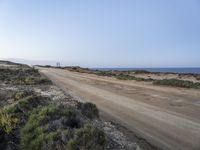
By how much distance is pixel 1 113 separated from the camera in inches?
408

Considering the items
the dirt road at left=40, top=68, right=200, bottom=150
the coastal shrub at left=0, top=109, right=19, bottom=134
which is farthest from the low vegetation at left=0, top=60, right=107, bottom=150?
the dirt road at left=40, top=68, right=200, bottom=150

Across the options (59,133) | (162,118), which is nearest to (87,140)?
(59,133)

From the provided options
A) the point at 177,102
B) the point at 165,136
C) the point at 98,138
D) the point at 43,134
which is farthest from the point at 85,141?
the point at 177,102

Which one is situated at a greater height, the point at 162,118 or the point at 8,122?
the point at 8,122

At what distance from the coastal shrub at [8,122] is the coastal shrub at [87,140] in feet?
8.11

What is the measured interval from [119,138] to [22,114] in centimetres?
358

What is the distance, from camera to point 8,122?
9.34 meters

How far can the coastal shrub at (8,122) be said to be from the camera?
8955 mm

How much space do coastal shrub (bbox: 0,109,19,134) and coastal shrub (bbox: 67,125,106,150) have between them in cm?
247

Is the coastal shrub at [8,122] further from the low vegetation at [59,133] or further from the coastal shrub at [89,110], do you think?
the coastal shrub at [89,110]

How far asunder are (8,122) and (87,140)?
130 inches

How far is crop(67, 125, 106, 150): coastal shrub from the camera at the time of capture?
7051 mm

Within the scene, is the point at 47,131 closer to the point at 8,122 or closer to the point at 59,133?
the point at 59,133

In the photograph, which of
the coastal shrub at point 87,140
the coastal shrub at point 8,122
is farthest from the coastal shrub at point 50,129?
the coastal shrub at point 8,122
